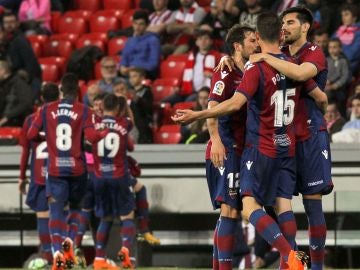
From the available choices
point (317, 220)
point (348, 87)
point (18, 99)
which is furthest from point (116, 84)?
point (317, 220)

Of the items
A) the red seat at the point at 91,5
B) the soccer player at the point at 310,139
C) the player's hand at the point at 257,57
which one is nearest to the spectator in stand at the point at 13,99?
the red seat at the point at 91,5

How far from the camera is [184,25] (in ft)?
61.3

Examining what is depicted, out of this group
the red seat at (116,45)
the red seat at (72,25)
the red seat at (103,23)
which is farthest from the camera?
the red seat at (72,25)

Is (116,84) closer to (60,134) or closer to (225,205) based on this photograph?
(60,134)

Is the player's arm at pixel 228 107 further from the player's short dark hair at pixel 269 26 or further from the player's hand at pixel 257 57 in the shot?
the player's short dark hair at pixel 269 26

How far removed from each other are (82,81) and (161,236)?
135 inches

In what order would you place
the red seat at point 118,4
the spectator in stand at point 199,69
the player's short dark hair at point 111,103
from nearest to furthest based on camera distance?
1. the player's short dark hair at point 111,103
2. the spectator in stand at point 199,69
3. the red seat at point 118,4

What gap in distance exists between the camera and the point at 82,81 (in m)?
18.8

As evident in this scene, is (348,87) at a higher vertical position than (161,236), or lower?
higher

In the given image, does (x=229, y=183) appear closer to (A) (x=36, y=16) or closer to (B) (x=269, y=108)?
(B) (x=269, y=108)

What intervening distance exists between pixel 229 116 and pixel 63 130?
13.5 ft

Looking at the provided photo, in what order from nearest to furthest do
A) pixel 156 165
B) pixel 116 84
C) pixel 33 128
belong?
pixel 33 128, pixel 156 165, pixel 116 84

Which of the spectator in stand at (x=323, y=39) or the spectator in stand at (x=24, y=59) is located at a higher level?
the spectator in stand at (x=323, y=39)

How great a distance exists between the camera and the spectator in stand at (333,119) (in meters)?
15.8
